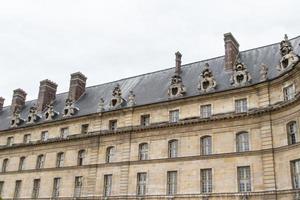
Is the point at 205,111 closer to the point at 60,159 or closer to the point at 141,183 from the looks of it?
the point at 141,183

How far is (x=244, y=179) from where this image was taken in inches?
1088

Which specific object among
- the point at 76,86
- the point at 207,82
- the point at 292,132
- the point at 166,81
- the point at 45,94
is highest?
the point at 76,86

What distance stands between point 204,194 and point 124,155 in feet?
27.1

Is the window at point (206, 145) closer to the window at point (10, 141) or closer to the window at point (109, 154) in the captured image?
the window at point (109, 154)

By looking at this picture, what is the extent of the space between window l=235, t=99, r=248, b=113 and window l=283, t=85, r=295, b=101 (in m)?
3.21

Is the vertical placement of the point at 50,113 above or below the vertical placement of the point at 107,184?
above

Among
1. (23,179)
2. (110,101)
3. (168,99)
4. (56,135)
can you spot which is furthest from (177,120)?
(23,179)

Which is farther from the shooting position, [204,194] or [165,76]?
[165,76]

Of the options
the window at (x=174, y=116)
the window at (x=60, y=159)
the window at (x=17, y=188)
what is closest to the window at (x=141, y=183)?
the window at (x=174, y=116)

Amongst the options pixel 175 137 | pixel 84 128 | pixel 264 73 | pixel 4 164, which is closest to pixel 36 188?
pixel 4 164

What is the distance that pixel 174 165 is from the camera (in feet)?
101

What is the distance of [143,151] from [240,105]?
9040 mm

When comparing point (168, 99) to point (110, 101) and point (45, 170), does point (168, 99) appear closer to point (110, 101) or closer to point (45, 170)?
point (110, 101)

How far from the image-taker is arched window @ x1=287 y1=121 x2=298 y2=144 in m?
25.7
